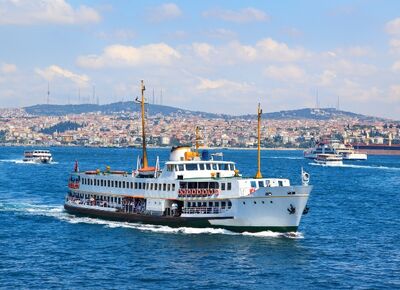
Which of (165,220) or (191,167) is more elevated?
(191,167)

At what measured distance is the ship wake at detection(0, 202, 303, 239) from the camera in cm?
4775

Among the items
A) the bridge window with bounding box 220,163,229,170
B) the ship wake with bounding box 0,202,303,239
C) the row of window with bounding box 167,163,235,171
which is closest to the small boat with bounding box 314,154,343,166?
the ship wake with bounding box 0,202,303,239

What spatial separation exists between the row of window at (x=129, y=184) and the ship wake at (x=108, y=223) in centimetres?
270

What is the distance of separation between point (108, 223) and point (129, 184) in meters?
3.35

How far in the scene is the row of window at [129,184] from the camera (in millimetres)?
50844

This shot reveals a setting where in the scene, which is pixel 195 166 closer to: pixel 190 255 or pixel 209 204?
pixel 209 204

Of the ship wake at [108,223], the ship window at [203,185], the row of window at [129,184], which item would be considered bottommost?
the ship wake at [108,223]

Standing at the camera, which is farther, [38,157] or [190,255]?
[38,157]

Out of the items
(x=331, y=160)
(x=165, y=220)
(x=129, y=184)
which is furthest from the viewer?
(x=331, y=160)

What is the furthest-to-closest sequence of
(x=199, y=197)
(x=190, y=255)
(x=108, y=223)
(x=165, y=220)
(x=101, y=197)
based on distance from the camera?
1. (x=101, y=197)
2. (x=108, y=223)
3. (x=165, y=220)
4. (x=199, y=197)
5. (x=190, y=255)

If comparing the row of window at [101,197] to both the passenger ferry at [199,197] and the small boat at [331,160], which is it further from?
the small boat at [331,160]

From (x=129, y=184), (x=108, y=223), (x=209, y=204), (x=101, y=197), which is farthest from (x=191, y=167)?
(x=101, y=197)

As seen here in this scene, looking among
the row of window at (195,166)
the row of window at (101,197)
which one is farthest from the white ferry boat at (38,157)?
the row of window at (195,166)

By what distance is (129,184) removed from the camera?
176ft
